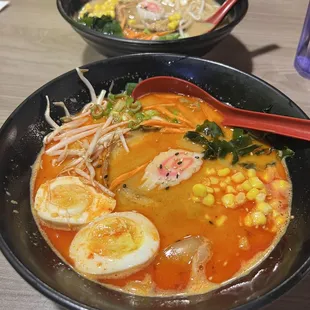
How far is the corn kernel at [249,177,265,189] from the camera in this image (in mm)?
1312

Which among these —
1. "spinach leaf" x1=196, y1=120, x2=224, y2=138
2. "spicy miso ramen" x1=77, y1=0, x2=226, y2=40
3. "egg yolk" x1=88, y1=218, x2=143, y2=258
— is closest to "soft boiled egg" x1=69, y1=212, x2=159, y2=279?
"egg yolk" x1=88, y1=218, x2=143, y2=258

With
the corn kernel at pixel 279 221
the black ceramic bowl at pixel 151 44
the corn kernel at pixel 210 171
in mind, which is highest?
the black ceramic bowl at pixel 151 44

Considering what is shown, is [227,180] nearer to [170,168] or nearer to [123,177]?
[170,168]

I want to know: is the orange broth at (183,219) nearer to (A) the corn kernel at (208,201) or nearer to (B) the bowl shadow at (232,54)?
(A) the corn kernel at (208,201)

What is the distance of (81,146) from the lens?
57.0 inches

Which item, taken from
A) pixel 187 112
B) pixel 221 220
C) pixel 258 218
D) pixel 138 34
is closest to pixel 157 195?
pixel 221 220

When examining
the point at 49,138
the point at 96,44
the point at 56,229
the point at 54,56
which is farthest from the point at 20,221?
the point at 54,56

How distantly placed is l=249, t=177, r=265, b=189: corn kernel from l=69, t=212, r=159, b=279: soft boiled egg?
1.27ft

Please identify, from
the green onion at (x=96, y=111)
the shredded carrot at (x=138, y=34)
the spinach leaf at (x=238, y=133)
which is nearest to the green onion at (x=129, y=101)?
the green onion at (x=96, y=111)

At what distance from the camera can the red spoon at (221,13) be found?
2021 millimetres

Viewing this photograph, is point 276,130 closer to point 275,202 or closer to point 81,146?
point 275,202

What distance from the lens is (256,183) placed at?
1.32 m

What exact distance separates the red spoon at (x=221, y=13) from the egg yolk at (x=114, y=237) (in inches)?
53.2

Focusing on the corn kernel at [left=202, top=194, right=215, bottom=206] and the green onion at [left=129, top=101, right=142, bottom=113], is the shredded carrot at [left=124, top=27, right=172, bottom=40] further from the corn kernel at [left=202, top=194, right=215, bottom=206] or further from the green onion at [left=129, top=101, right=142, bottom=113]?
the corn kernel at [left=202, top=194, right=215, bottom=206]
